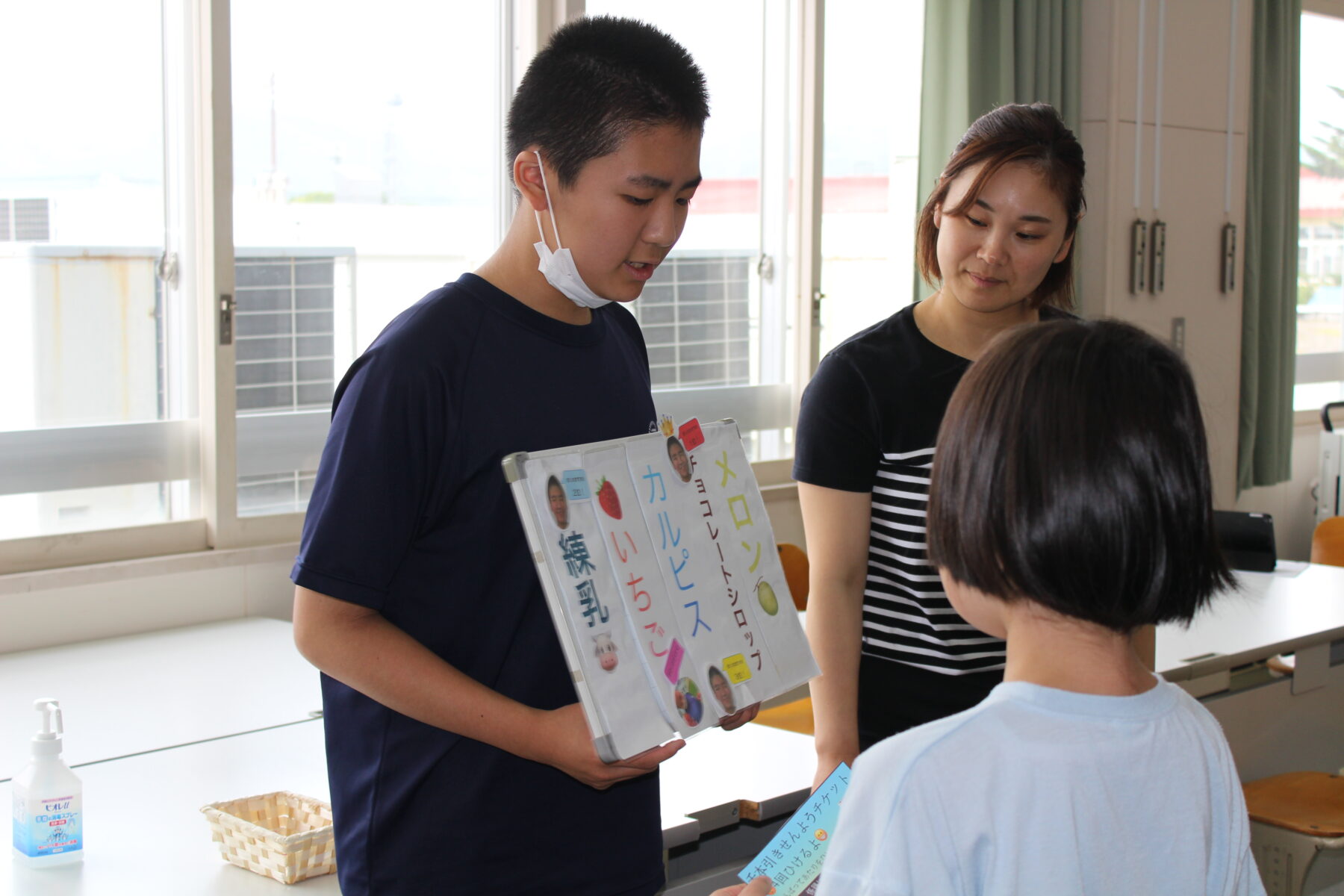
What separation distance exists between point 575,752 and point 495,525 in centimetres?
20

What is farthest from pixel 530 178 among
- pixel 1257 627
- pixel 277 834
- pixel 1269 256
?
pixel 1269 256

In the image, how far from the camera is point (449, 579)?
1.04m

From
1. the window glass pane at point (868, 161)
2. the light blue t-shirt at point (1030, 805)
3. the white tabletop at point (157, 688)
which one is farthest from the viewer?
the window glass pane at point (868, 161)

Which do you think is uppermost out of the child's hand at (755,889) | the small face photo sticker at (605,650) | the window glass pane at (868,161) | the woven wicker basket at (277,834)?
the window glass pane at (868,161)

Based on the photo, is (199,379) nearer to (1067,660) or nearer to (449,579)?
(449,579)

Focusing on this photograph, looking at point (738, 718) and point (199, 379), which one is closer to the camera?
point (738, 718)

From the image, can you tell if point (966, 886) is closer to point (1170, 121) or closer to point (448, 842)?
point (448, 842)

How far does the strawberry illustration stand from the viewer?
1063 mm

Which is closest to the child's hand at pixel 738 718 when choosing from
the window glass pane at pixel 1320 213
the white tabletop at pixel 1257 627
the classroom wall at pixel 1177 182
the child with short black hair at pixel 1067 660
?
the child with short black hair at pixel 1067 660

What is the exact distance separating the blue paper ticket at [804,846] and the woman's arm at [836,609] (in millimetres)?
383

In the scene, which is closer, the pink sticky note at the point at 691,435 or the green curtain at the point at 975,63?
the pink sticky note at the point at 691,435

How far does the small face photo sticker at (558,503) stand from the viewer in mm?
1011

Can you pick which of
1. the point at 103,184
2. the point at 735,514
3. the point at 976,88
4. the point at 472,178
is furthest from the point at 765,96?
the point at 735,514

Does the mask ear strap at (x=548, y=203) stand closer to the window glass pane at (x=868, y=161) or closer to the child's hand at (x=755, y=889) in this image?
the child's hand at (x=755, y=889)
